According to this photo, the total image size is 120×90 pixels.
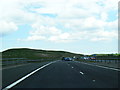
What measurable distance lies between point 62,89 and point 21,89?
1896mm

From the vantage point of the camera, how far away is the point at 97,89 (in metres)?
11.6

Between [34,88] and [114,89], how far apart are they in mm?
3740

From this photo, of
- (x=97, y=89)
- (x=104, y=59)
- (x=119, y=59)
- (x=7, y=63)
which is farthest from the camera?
(x=104, y=59)

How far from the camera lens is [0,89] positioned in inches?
461

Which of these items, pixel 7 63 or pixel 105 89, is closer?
pixel 105 89

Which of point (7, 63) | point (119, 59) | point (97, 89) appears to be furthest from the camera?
point (119, 59)

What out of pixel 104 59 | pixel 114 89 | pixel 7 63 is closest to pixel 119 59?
pixel 104 59

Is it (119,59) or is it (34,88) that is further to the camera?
(119,59)

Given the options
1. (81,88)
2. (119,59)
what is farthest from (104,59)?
(81,88)

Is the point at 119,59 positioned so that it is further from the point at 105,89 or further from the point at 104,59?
the point at 105,89

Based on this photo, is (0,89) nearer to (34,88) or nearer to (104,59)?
(34,88)

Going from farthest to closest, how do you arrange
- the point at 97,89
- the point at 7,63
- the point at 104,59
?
the point at 104,59, the point at 7,63, the point at 97,89

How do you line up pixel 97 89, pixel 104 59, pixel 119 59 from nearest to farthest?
1. pixel 97 89
2. pixel 119 59
3. pixel 104 59

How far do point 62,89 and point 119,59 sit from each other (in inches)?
1048
